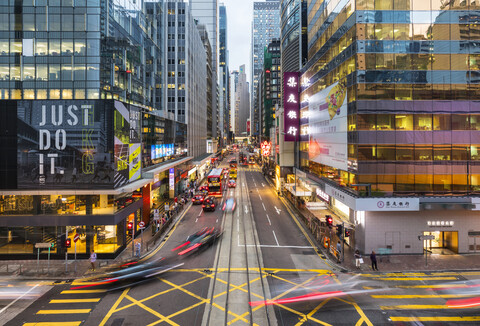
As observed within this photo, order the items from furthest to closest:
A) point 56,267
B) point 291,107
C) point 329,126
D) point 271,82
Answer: point 271,82 → point 291,107 → point 329,126 → point 56,267

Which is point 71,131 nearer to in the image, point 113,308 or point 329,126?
point 113,308

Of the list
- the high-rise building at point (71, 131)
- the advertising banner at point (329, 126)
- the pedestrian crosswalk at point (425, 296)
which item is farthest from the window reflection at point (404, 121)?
the high-rise building at point (71, 131)

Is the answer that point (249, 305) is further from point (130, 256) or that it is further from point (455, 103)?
point (455, 103)

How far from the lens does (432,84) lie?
23062 mm

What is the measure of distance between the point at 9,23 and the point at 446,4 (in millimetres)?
43710

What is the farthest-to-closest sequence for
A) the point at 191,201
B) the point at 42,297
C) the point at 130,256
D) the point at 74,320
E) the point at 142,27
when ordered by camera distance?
the point at 191,201 < the point at 142,27 < the point at 130,256 < the point at 42,297 < the point at 74,320

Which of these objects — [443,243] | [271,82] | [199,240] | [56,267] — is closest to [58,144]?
[56,267]

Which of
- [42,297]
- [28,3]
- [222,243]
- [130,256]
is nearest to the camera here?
[42,297]

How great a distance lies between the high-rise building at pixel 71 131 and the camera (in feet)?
72.0

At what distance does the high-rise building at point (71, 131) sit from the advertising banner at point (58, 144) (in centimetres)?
8

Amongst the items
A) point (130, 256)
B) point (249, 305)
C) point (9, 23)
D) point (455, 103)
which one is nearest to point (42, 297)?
point (130, 256)

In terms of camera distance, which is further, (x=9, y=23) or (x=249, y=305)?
(x=9, y=23)

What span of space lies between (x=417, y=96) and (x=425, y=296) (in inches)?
623

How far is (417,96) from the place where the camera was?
23.1 meters
